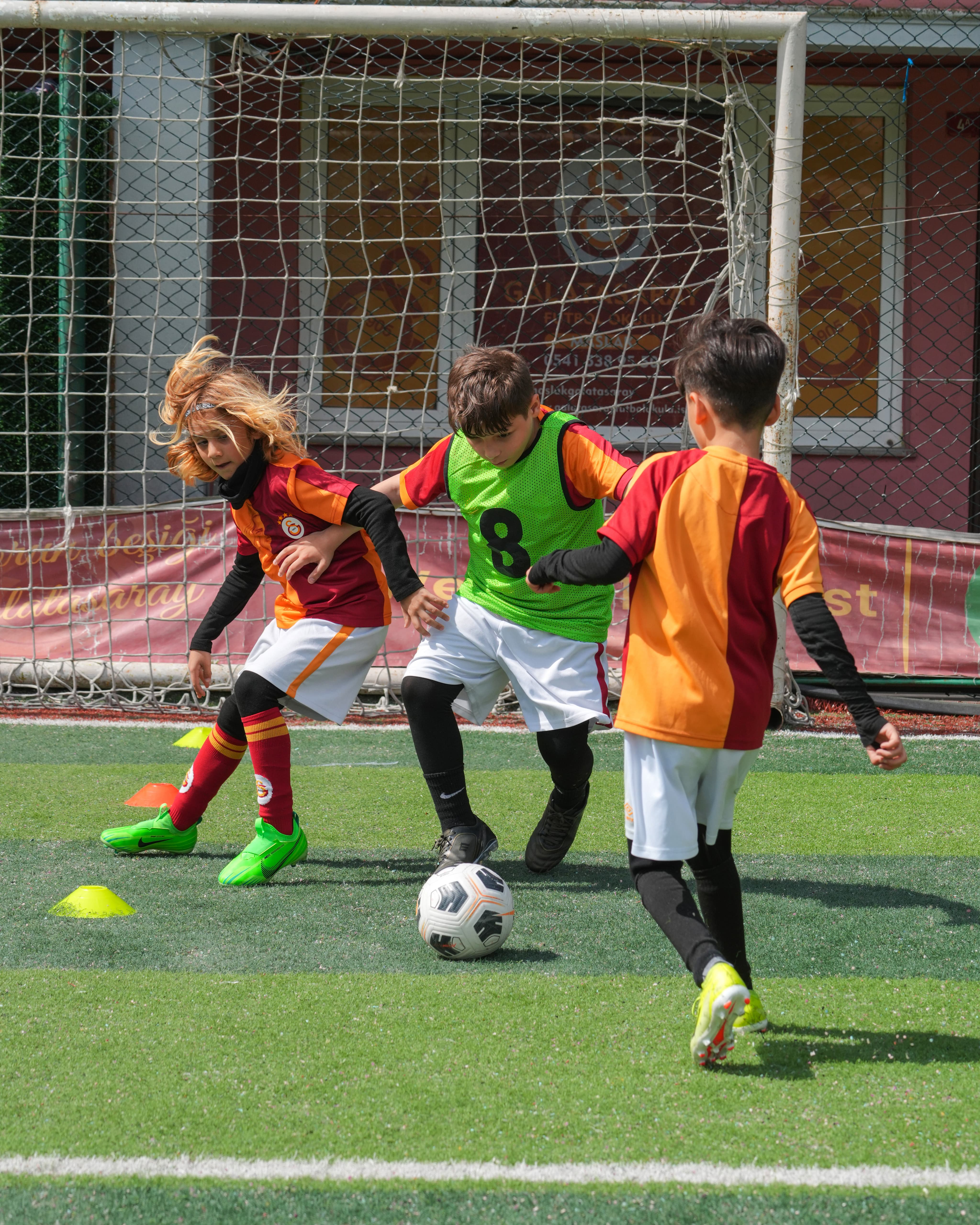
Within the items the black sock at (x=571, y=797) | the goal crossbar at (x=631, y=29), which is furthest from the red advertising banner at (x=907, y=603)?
the black sock at (x=571, y=797)

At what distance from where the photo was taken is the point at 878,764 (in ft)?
6.57

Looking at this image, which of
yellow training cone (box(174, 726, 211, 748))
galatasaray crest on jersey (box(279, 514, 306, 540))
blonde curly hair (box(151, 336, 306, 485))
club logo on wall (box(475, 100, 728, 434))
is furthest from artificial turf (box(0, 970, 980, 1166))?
club logo on wall (box(475, 100, 728, 434))

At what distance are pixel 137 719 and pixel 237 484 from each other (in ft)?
8.75

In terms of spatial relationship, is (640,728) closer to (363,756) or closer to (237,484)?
(237,484)

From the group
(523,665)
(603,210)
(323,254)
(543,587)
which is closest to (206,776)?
(523,665)

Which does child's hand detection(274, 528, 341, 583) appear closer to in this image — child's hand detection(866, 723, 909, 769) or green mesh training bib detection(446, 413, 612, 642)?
green mesh training bib detection(446, 413, 612, 642)

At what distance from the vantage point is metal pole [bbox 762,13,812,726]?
520 cm

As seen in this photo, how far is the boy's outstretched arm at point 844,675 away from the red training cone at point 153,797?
2483 millimetres

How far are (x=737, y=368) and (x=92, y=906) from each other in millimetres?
1975

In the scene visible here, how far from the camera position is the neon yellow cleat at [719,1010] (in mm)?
1909

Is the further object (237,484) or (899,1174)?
(237,484)

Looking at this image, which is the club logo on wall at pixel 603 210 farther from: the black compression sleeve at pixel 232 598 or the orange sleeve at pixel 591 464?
the orange sleeve at pixel 591 464

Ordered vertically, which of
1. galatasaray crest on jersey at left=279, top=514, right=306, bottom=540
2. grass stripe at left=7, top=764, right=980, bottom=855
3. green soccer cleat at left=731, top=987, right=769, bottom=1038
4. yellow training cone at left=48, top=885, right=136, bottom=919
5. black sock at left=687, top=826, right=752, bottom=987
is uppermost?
galatasaray crest on jersey at left=279, top=514, right=306, bottom=540

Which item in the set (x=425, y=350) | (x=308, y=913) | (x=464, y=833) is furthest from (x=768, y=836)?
(x=425, y=350)
